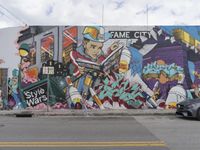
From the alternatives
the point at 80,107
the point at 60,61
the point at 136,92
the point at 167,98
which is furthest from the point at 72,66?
the point at 167,98

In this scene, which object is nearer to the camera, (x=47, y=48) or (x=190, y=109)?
(x=190, y=109)

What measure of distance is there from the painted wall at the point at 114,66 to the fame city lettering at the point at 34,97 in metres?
0.06

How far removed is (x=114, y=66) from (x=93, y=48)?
156 cm

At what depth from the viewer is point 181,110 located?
19922 mm

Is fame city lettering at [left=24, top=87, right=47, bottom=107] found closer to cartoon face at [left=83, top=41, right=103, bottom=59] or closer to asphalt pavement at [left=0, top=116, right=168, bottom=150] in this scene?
cartoon face at [left=83, top=41, right=103, bottom=59]

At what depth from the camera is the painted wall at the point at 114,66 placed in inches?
990

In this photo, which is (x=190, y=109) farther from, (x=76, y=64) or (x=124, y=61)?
(x=76, y=64)

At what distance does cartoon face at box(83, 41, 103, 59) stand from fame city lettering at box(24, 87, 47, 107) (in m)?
3.41

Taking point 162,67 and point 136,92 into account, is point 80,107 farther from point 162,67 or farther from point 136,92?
point 162,67

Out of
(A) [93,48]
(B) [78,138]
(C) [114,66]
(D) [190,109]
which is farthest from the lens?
(C) [114,66]

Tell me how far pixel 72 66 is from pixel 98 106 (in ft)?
8.82

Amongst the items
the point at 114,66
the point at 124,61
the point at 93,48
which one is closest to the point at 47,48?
the point at 93,48

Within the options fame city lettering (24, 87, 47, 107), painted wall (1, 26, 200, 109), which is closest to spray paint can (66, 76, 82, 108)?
painted wall (1, 26, 200, 109)

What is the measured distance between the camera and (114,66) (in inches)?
993
